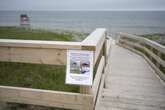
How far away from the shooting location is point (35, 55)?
8.24 ft

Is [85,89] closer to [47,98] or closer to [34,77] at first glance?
[47,98]

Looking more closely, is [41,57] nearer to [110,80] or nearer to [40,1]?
[110,80]

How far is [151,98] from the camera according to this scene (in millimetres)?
3887

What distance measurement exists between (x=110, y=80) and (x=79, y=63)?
2931 mm

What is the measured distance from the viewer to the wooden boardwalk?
3537 millimetres

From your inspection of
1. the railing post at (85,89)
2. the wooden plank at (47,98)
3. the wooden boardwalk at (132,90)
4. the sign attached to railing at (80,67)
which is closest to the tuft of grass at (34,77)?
the wooden boardwalk at (132,90)

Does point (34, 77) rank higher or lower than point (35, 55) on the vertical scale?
lower

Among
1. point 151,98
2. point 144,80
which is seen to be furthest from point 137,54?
point 151,98

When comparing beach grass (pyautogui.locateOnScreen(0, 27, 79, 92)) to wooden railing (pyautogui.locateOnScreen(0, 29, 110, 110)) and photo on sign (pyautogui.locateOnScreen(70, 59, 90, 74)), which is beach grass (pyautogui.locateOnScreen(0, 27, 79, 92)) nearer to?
wooden railing (pyautogui.locateOnScreen(0, 29, 110, 110))

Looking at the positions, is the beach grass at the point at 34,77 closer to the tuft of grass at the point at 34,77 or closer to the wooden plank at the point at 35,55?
the tuft of grass at the point at 34,77

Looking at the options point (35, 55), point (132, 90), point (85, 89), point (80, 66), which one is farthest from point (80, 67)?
point (132, 90)

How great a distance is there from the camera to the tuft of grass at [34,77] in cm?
402

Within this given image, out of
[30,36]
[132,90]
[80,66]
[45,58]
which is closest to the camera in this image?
[80,66]

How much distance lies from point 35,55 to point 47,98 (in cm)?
55
